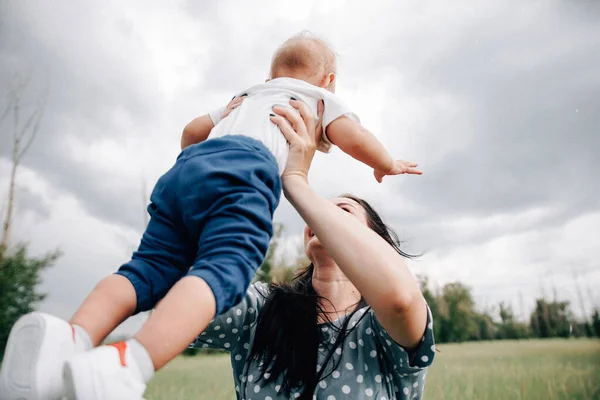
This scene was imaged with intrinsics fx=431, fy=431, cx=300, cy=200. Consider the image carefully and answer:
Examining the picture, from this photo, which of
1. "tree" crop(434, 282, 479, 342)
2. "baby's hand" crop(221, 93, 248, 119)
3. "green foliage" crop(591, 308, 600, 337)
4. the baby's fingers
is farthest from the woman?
"tree" crop(434, 282, 479, 342)

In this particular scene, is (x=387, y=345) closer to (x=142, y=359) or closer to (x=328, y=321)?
(x=328, y=321)

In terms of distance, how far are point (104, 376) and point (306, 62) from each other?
102 centimetres

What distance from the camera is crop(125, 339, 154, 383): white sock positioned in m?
0.60

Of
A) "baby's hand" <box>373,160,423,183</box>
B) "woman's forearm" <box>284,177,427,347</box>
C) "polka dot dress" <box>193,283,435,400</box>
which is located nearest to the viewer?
"woman's forearm" <box>284,177,427,347</box>

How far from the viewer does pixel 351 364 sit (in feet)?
3.67

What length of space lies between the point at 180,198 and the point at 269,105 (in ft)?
1.23

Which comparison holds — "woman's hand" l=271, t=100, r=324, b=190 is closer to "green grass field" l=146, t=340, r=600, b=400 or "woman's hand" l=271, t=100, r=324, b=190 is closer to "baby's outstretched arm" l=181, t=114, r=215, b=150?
"baby's outstretched arm" l=181, t=114, r=215, b=150

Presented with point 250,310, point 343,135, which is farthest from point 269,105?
point 250,310

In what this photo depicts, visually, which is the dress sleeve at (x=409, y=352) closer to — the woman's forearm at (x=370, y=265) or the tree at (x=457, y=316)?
the woman's forearm at (x=370, y=265)

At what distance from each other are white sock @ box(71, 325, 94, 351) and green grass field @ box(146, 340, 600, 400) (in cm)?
206

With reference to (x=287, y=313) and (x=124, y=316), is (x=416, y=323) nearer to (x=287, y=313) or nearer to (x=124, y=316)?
(x=287, y=313)

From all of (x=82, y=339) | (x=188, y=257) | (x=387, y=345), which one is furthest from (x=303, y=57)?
(x=82, y=339)

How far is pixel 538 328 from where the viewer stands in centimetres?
490

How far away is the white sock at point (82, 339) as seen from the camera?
66 cm
